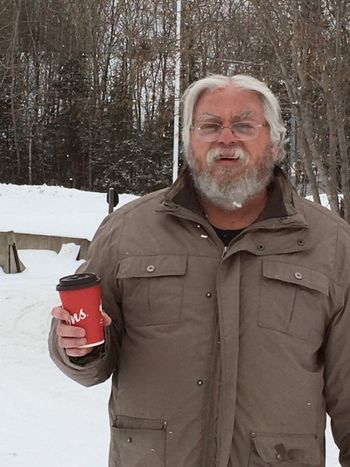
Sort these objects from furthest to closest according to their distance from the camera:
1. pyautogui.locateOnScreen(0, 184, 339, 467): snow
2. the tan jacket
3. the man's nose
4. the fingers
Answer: pyautogui.locateOnScreen(0, 184, 339, 467): snow
the man's nose
the tan jacket
the fingers

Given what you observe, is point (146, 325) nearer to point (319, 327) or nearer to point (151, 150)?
point (319, 327)

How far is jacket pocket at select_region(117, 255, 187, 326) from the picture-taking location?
6.11 feet

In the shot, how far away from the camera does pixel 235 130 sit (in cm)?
195

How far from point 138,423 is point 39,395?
10.9 feet

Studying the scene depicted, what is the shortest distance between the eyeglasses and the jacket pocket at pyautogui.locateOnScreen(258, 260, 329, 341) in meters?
0.40

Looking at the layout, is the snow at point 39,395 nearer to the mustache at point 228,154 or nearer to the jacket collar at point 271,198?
the jacket collar at point 271,198

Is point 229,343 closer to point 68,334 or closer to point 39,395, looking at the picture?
point 68,334

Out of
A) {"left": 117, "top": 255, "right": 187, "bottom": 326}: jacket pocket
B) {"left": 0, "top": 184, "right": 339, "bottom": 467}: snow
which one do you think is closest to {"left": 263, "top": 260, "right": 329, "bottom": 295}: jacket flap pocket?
{"left": 117, "top": 255, "right": 187, "bottom": 326}: jacket pocket

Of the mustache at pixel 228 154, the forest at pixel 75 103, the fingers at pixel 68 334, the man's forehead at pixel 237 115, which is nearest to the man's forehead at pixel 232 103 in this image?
the man's forehead at pixel 237 115

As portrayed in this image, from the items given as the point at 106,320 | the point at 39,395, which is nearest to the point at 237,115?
the point at 106,320

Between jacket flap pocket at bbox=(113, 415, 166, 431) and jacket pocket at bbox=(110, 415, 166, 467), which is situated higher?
jacket flap pocket at bbox=(113, 415, 166, 431)

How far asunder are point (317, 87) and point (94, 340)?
4.62 metres

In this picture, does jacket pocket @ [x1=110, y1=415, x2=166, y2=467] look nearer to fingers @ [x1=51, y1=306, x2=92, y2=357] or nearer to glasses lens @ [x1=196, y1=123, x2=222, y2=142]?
fingers @ [x1=51, y1=306, x2=92, y2=357]

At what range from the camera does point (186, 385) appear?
1.84 metres
